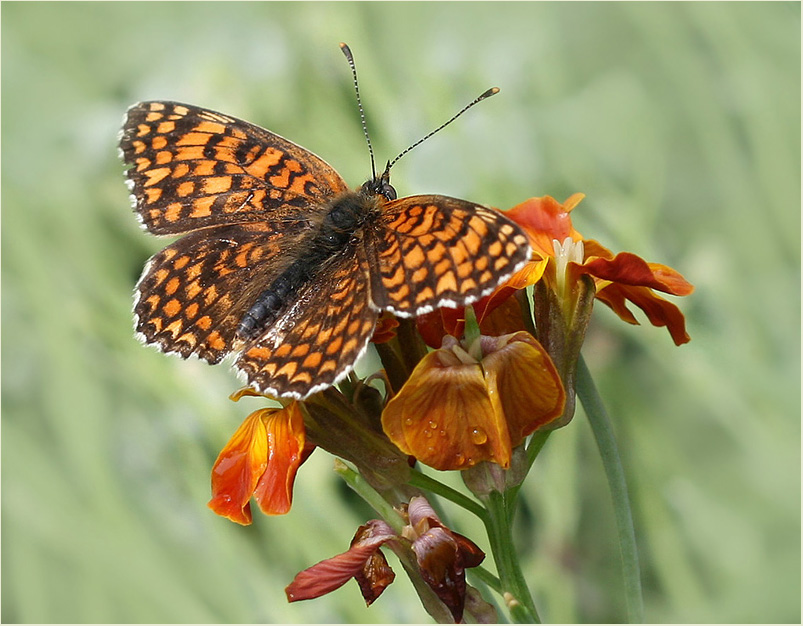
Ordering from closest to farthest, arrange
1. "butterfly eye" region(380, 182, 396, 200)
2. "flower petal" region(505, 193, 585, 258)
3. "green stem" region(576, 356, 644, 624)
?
"green stem" region(576, 356, 644, 624) < "flower petal" region(505, 193, 585, 258) < "butterfly eye" region(380, 182, 396, 200)

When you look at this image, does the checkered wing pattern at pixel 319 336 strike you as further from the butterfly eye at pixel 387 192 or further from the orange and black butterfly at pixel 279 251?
the butterfly eye at pixel 387 192

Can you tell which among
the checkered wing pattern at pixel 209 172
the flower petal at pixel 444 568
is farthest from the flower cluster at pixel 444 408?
the checkered wing pattern at pixel 209 172

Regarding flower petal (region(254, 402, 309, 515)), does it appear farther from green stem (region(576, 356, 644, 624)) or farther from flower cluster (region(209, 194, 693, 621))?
green stem (region(576, 356, 644, 624))

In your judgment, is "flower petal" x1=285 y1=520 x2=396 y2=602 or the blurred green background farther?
the blurred green background

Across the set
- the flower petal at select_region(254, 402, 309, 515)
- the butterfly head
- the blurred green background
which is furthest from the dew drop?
the blurred green background

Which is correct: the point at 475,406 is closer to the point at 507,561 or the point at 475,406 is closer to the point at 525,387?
the point at 525,387

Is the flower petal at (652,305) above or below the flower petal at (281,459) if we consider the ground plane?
below
